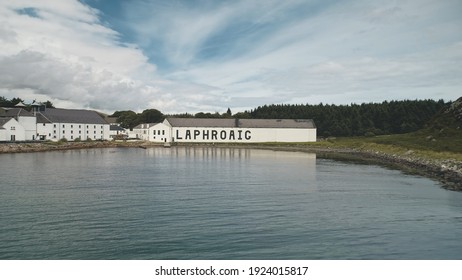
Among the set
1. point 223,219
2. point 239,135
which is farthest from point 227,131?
point 223,219

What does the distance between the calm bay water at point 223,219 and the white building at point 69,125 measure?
45.1 meters

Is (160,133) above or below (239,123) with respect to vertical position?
below

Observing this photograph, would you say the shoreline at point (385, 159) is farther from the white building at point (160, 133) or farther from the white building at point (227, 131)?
the white building at point (160, 133)

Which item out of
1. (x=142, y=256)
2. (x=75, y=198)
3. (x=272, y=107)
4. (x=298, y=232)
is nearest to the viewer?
(x=142, y=256)

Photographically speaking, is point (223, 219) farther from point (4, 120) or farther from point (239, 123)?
point (239, 123)

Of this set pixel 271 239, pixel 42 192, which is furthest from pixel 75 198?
pixel 271 239

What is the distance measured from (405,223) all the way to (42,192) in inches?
566

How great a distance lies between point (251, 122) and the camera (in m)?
72.4

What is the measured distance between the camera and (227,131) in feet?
232

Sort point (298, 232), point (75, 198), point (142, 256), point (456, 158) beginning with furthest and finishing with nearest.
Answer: point (456, 158), point (75, 198), point (298, 232), point (142, 256)

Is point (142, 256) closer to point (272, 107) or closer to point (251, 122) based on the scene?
point (251, 122)

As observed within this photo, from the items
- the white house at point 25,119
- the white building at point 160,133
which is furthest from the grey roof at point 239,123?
the white house at point 25,119

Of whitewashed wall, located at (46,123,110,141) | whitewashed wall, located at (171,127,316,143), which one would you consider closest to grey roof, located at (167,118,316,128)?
whitewashed wall, located at (171,127,316,143)

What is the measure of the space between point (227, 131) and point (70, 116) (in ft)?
92.7
